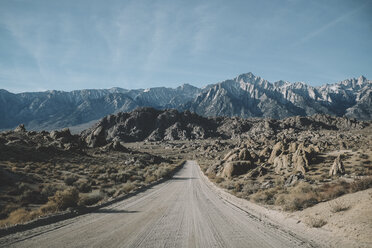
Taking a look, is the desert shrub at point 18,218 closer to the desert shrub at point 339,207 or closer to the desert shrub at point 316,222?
the desert shrub at point 316,222

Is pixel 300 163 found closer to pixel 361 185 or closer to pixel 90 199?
pixel 361 185

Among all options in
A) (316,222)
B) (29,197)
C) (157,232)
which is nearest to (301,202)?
(316,222)

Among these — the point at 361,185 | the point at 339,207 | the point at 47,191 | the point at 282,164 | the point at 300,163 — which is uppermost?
the point at 361,185

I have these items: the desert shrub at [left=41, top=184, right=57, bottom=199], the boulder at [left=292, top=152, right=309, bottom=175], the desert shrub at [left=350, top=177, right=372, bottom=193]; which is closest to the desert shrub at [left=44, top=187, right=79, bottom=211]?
the desert shrub at [left=41, top=184, right=57, bottom=199]

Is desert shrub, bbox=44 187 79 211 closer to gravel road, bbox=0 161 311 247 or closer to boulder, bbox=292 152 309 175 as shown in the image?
gravel road, bbox=0 161 311 247

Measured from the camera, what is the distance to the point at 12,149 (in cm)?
3291

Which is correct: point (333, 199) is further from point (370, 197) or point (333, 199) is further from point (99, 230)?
point (99, 230)

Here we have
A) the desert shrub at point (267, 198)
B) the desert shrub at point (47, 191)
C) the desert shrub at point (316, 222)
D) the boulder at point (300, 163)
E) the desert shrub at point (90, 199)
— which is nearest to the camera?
the desert shrub at point (316, 222)

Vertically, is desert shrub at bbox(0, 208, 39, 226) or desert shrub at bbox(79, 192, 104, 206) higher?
desert shrub at bbox(0, 208, 39, 226)

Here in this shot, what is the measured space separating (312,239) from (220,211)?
510 cm

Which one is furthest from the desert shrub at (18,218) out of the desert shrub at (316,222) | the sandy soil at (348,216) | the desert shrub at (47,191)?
Result: the sandy soil at (348,216)

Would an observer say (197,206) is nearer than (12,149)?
Yes

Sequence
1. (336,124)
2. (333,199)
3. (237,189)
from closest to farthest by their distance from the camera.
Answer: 1. (333,199)
2. (237,189)
3. (336,124)

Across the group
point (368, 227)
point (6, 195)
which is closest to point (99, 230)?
point (368, 227)
